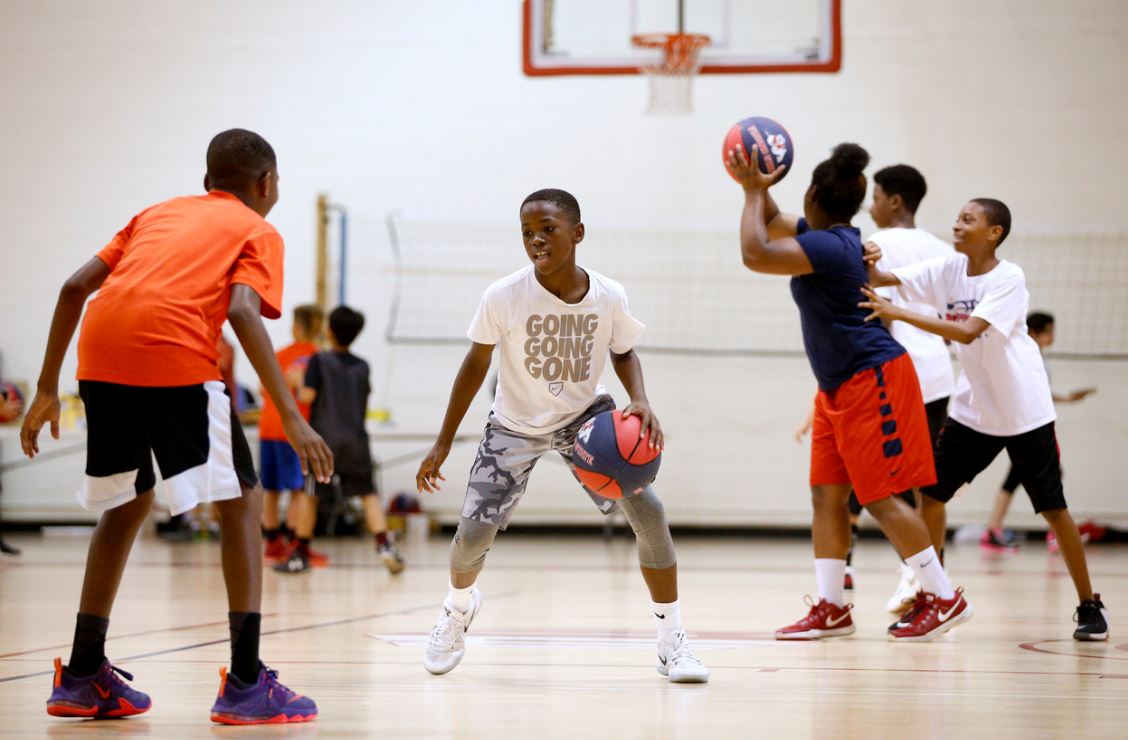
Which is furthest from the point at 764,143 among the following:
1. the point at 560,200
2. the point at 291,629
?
the point at 291,629

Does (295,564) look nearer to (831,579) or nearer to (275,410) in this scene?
(275,410)

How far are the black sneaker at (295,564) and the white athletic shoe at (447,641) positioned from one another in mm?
3835

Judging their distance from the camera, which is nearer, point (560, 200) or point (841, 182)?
point (560, 200)

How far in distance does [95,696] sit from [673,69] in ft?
26.2

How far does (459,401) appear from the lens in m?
3.84

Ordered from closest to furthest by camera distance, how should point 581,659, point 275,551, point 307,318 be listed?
point 581,659 < point 275,551 < point 307,318

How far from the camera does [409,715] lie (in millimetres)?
3166

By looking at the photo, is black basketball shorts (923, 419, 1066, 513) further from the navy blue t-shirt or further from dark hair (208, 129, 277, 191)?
dark hair (208, 129, 277, 191)

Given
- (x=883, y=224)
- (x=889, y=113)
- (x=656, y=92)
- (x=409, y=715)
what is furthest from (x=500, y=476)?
(x=889, y=113)

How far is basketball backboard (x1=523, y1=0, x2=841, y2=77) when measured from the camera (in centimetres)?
1025

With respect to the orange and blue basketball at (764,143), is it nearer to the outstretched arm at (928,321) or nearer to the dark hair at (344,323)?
the outstretched arm at (928,321)

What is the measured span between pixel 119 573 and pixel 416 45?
8673mm

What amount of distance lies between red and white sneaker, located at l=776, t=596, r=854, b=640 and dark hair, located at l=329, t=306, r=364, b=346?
415 centimetres

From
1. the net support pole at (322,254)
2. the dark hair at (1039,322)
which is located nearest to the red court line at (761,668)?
the dark hair at (1039,322)
